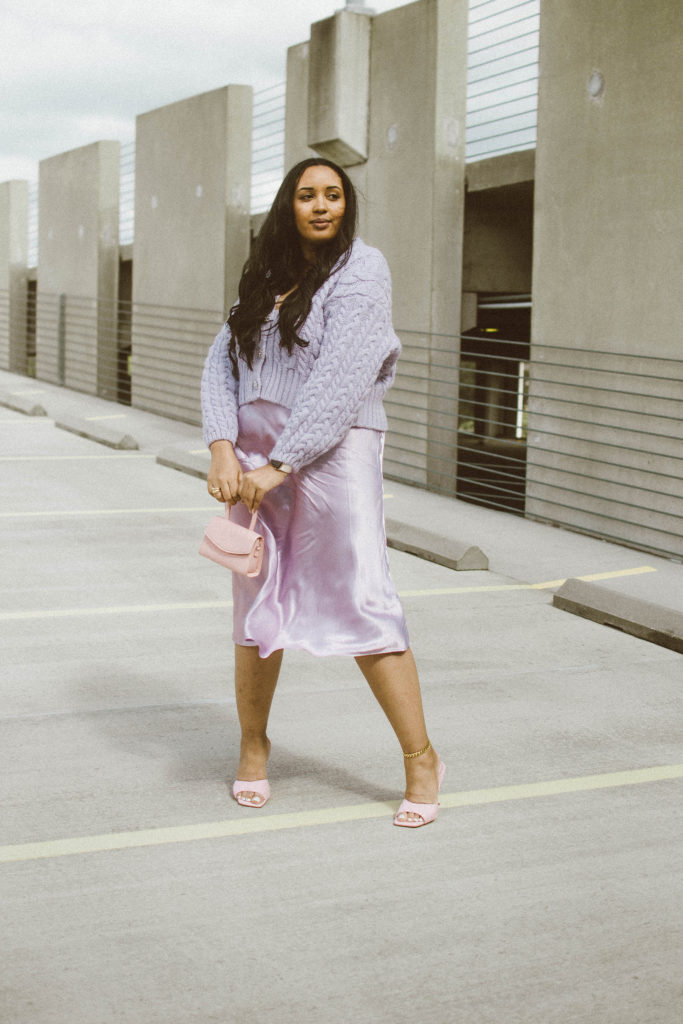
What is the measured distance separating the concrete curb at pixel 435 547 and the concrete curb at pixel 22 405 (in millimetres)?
8676

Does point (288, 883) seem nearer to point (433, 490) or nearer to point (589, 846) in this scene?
point (589, 846)

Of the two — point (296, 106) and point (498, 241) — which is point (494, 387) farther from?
point (296, 106)

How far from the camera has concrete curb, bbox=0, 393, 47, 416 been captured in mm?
15727

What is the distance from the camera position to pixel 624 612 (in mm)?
5949

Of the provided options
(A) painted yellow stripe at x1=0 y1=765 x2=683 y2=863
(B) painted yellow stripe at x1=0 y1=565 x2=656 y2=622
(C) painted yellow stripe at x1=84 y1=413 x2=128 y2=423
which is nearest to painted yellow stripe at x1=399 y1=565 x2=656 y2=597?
(B) painted yellow stripe at x1=0 y1=565 x2=656 y2=622

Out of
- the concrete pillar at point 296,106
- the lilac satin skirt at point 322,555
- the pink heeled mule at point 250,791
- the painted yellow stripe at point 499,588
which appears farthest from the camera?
the concrete pillar at point 296,106

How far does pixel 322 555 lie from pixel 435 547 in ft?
13.9

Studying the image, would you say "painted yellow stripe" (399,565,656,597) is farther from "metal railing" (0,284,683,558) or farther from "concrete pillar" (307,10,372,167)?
"concrete pillar" (307,10,372,167)

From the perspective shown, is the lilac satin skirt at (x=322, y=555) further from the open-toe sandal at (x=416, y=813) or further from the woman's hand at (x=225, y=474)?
the open-toe sandal at (x=416, y=813)

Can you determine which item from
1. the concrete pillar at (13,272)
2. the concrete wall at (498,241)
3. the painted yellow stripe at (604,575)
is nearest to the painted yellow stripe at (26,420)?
the concrete wall at (498,241)

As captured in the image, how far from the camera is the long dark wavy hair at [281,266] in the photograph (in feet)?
11.1

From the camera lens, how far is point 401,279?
1258 cm

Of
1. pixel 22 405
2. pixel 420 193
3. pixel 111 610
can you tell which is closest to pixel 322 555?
pixel 111 610

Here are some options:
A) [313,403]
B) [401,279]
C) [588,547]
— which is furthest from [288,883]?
[401,279]
